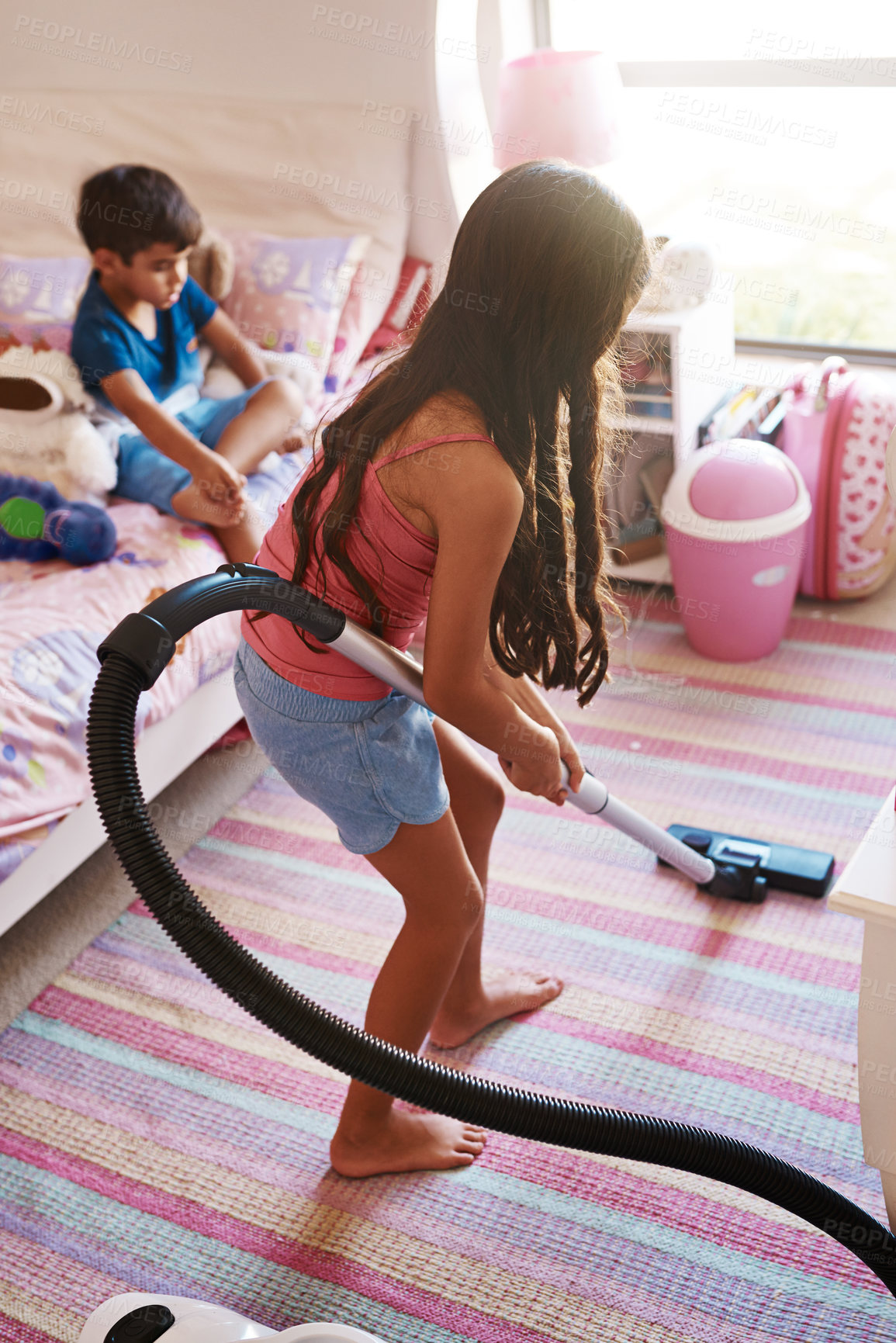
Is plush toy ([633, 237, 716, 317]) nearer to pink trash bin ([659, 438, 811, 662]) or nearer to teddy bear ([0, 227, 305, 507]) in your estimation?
pink trash bin ([659, 438, 811, 662])

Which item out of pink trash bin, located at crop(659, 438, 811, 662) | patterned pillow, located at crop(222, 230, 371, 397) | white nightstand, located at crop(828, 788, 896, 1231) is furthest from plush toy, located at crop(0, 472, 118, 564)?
white nightstand, located at crop(828, 788, 896, 1231)

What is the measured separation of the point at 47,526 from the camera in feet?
6.30

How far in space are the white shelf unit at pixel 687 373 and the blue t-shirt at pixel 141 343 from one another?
889 millimetres

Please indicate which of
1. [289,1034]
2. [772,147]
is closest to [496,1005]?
[289,1034]

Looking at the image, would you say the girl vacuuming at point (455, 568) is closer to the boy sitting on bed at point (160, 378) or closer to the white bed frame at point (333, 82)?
the boy sitting on bed at point (160, 378)

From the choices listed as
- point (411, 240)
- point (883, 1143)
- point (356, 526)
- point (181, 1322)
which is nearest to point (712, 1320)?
point (883, 1143)

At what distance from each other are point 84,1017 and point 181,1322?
692 millimetres

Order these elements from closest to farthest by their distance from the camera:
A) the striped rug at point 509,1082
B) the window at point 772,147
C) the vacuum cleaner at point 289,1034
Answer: the vacuum cleaner at point 289,1034 → the striped rug at point 509,1082 → the window at point 772,147

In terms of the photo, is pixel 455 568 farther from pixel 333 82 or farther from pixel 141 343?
pixel 333 82

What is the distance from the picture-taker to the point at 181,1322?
1004 millimetres

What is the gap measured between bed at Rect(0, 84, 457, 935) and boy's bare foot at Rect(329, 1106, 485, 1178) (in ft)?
1.99

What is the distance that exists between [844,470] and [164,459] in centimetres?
138

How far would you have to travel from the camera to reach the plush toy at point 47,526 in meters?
1.88

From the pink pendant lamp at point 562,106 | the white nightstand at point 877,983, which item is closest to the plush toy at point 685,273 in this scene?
the pink pendant lamp at point 562,106
